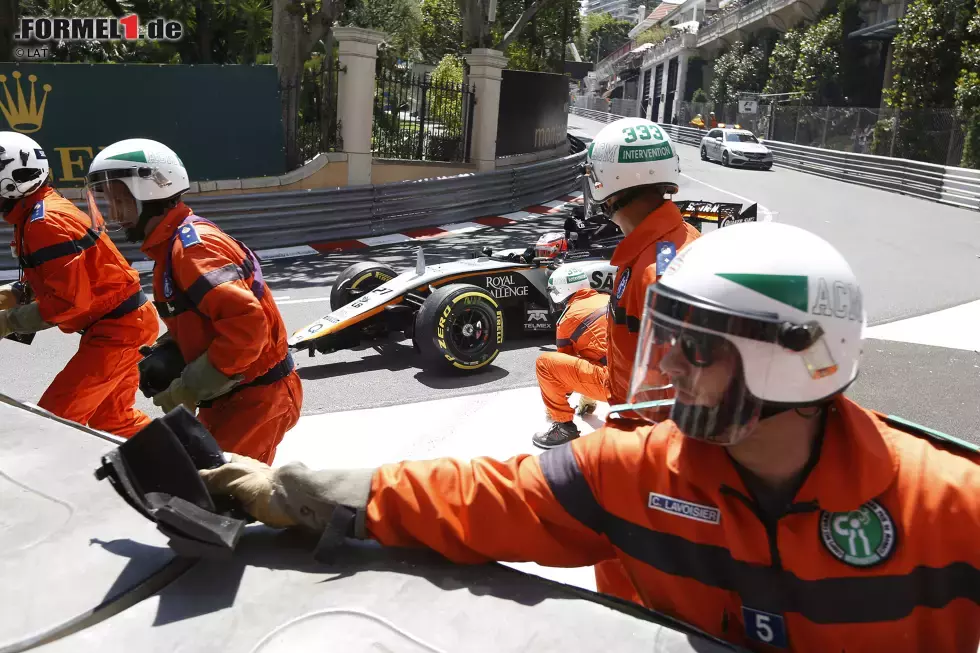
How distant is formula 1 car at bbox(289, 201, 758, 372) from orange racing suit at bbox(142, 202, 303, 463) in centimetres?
297

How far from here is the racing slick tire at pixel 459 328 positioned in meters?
6.93

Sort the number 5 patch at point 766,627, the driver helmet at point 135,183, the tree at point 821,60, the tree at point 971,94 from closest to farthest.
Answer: the number 5 patch at point 766,627
the driver helmet at point 135,183
the tree at point 971,94
the tree at point 821,60

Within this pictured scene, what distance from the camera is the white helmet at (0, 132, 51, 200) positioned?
176 inches

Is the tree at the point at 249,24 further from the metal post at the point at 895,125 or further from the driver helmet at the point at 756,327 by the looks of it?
the driver helmet at the point at 756,327

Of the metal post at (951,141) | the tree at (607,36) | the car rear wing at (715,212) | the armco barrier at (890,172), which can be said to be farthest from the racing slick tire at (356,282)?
the tree at (607,36)

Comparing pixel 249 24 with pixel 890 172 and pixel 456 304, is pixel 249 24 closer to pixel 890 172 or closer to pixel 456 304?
pixel 890 172

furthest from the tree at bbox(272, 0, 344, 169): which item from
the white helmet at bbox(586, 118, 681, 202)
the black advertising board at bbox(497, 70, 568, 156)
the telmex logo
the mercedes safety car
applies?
the mercedes safety car

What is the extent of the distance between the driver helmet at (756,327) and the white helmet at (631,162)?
2.07m

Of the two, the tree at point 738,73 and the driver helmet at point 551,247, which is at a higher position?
the tree at point 738,73

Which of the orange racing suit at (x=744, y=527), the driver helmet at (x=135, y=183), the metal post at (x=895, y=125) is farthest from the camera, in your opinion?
the metal post at (x=895, y=125)

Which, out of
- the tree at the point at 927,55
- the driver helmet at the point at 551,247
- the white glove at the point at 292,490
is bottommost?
the driver helmet at the point at 551,247

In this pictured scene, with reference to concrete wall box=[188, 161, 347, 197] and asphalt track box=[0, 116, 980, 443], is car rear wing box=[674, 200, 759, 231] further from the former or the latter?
concrete wall box=[188, 161, 347, 197]

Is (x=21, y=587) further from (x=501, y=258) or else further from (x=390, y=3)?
(x=390, y=3)

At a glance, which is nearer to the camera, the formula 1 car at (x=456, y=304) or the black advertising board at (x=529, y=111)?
the formula 1 car at (x=456, y=304)
